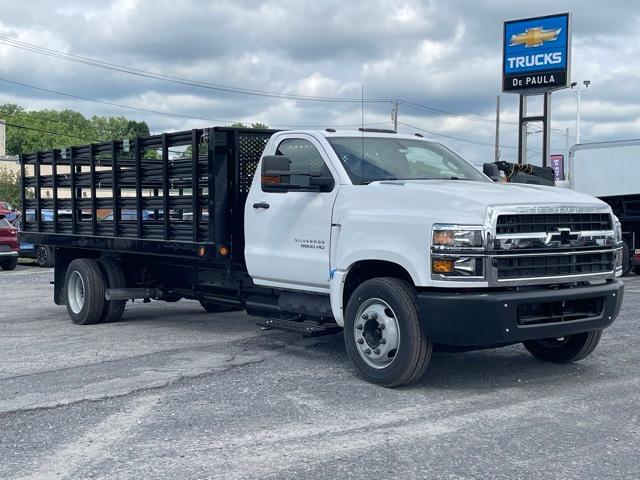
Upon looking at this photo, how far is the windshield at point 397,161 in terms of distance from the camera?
7312 mm

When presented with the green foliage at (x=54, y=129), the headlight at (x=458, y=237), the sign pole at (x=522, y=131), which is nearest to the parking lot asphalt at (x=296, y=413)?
the headlight at (x=458, y=237)

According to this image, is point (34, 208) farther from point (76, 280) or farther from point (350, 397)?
point (350, 397)

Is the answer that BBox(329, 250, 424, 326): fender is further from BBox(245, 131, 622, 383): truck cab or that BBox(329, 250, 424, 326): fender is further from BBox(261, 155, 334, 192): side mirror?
BBox(261, 155, 334, 192): side mirror

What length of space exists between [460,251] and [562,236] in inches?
36.9

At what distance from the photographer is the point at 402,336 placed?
251 inches

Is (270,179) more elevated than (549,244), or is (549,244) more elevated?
(270,179)

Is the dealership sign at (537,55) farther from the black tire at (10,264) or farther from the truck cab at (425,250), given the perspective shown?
the truck cab at (425,250)

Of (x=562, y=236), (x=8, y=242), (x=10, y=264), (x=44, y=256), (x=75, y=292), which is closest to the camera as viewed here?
(x=562, y=236)

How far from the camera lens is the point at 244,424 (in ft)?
18.4

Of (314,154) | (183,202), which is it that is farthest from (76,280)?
(314,154)

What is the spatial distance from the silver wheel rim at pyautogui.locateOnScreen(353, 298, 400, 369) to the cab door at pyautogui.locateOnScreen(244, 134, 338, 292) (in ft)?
2.14

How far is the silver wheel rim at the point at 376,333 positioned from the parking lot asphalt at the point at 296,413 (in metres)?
0.28

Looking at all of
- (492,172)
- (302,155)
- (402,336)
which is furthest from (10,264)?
(402,336)

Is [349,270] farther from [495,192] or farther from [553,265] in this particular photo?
[553,265]
